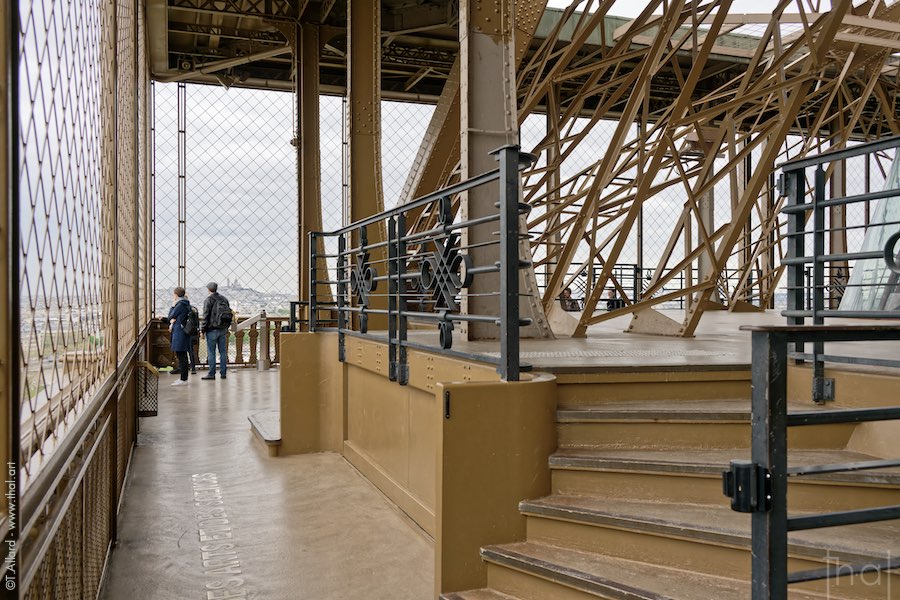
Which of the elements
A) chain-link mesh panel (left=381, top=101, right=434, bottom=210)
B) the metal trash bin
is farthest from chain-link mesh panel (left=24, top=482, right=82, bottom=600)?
chain-link mesh panel (left=381, top=101, right=434, bottom=210)

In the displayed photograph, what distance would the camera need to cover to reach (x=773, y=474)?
1.91 m

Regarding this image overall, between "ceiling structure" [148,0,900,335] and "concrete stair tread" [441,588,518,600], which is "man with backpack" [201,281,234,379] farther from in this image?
"concrete stair tread" [441,588,518,600]

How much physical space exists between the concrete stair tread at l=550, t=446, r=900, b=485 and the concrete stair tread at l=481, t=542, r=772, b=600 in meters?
0.42

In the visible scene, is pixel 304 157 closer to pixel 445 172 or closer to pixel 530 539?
pixel 445 172

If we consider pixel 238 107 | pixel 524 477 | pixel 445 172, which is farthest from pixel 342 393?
pixel 238 107

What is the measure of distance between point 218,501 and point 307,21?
852 centimetres

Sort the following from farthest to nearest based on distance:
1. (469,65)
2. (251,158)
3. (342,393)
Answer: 1. (251,158)
2. (342,393)
3. (469,65)

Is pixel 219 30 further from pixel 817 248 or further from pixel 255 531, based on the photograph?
pixel 817 248

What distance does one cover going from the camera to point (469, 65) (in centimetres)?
→ 546

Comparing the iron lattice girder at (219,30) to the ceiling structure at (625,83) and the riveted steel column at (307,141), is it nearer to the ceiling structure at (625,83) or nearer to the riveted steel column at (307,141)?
the ceiling structure at (625,83)

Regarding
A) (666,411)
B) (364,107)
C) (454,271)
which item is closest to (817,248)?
(666,411)

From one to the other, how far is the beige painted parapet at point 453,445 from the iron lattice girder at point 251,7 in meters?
7.05

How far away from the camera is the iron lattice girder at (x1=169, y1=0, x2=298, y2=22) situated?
36.9 ft

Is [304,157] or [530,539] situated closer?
[530,539]
